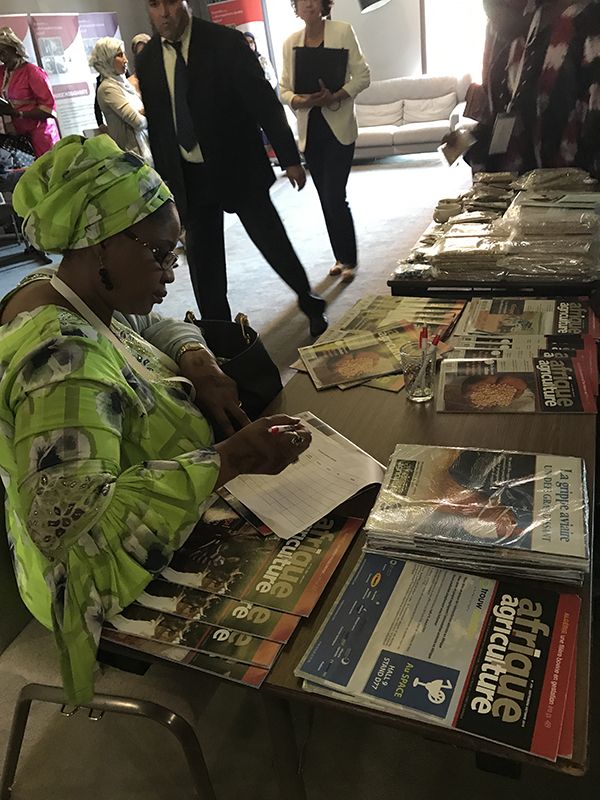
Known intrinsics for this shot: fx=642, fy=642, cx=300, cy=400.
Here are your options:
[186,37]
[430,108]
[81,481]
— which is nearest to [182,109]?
[186,37]

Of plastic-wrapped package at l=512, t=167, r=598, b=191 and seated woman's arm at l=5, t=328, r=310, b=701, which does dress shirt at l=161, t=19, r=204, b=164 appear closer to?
plastic-wrapped package at l=512, t=167, r=598, b=191

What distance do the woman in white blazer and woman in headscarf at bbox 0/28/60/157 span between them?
7.43 ft

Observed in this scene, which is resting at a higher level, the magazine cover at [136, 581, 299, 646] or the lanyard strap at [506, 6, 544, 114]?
the lanyard strap at [506, 6, 544, 114]

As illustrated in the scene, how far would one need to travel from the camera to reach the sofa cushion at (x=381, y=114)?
7148 mm

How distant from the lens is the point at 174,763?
137cm

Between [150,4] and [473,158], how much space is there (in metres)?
1.34

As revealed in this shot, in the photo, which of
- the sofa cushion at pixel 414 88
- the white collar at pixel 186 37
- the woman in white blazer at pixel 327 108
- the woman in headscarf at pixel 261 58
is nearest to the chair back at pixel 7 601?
the white collar at pixel 186 37

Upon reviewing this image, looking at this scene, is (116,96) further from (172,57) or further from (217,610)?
(217,610)

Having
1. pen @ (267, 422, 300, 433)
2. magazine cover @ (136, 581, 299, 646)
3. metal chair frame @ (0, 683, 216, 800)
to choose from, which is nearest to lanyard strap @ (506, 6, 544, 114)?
pen @ (267, 422, 300, 433)

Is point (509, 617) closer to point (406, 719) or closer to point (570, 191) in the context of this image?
point (406, 719)

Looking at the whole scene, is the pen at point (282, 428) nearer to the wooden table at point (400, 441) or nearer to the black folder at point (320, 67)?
the wooden table at point (400, 441)

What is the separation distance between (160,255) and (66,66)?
6377 millimetres

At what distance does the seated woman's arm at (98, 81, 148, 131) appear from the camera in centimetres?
409

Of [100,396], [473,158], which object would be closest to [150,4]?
[473,158]
